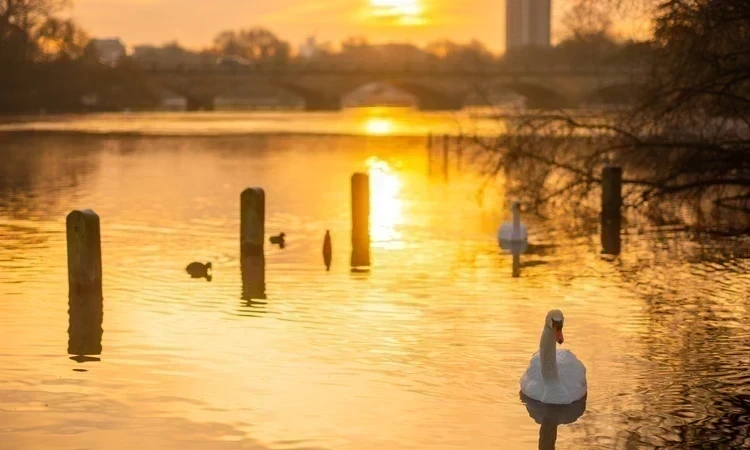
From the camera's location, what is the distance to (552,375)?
13.5 meters

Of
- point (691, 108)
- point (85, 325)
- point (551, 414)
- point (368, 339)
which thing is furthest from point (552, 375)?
point (691, 108)

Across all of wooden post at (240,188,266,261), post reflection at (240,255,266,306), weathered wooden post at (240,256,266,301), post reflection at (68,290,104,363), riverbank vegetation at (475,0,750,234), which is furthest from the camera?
riverbank vegetation at (475,0,750,234)

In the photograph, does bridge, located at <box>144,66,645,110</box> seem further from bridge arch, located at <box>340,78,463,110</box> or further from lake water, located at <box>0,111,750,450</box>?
lake water, located at <box>0,111,750,450</box>

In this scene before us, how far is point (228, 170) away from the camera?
5053 cm

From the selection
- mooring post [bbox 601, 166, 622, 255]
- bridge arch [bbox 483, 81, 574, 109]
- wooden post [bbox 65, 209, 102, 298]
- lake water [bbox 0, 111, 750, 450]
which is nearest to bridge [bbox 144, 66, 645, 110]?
bridge arch [bbox 483, 81, 574, 109]

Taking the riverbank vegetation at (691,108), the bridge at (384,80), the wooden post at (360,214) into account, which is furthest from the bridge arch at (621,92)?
the bridge at (384,80)

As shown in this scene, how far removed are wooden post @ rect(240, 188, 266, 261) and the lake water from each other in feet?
1.48

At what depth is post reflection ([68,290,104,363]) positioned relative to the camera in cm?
1603

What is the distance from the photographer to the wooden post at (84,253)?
18.8 m

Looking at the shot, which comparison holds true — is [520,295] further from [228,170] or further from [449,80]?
[449,80]

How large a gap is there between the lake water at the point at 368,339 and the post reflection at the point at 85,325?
0.12 metres

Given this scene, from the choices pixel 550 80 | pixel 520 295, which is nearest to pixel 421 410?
pixel 520 295

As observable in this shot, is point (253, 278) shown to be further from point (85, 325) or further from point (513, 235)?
point (513, 235)

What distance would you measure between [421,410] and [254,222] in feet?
35.7
